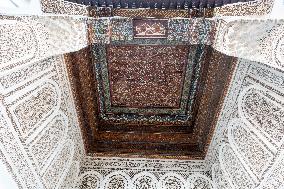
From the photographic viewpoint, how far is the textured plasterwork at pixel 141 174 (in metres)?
3.05

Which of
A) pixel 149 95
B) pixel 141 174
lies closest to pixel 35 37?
pixel 149 95

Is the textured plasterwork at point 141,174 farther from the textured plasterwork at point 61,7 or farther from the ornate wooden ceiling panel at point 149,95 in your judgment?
the textured plasterwork at point 61,7

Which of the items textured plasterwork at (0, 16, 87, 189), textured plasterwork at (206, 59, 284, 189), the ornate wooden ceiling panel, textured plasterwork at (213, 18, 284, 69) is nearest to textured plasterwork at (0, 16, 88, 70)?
textured plasterwork at (0, 16, 87, 189)

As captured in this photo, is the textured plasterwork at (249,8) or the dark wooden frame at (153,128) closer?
the textured plasterwork at (249,8)

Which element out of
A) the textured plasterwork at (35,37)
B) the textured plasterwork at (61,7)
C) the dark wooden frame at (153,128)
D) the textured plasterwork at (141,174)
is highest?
the textured plasterwork at (61,7)

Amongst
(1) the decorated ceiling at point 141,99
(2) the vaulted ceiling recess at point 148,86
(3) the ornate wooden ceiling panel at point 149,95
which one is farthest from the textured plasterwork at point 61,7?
(3) the ornate wooden ceiling panel at point 149,95

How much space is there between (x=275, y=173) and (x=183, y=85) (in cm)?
100

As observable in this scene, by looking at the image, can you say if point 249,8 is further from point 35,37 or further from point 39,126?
point 39,126

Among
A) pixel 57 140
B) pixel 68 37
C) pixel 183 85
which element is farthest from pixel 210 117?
pixel 68 37

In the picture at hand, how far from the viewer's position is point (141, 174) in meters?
3.14

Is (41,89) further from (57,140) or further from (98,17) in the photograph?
(98,17)

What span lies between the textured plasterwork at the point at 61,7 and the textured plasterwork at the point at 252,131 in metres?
1.28

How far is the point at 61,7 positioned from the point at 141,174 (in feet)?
6.57

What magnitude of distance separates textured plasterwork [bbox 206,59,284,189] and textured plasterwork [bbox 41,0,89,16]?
128 cm
